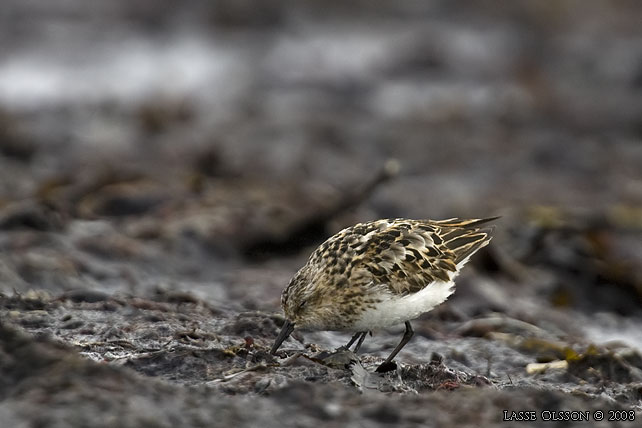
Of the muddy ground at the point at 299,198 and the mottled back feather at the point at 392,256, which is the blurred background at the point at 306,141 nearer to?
the muddy ground at the point at 299,198

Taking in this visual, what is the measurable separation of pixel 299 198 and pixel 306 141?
3978 millimetres

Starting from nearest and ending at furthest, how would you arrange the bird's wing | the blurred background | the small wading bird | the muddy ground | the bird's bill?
1. the muddy ground
2. the bird's bill
3. the small wading bird
4. the bird's wing
5. the blurred background

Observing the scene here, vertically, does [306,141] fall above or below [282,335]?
below

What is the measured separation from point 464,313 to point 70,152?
7546 millimetres

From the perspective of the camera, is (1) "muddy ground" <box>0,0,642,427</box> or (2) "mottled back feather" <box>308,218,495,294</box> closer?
(1) "muddy ground" <box>0,0,642,427</box>

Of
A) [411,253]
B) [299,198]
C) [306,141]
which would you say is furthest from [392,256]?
[306,141]

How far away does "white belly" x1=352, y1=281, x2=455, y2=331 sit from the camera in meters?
5.23

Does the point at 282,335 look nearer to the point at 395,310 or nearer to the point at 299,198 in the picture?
the point at 395,310

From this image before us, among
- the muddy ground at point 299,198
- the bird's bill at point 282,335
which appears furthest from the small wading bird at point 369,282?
the muddy ground at point 299,198

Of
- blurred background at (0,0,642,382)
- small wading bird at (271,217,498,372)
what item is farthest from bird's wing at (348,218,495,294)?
blurred background at (0,0,642,382)

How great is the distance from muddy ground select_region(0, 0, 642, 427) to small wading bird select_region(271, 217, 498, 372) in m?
0.31

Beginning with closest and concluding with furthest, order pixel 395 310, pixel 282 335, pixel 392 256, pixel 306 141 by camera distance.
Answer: pixel 282 335 < pixel 395 310 < pixel 392 256 < pixel 306 141

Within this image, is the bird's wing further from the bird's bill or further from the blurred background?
the blurred background

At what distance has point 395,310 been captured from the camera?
525 cm
